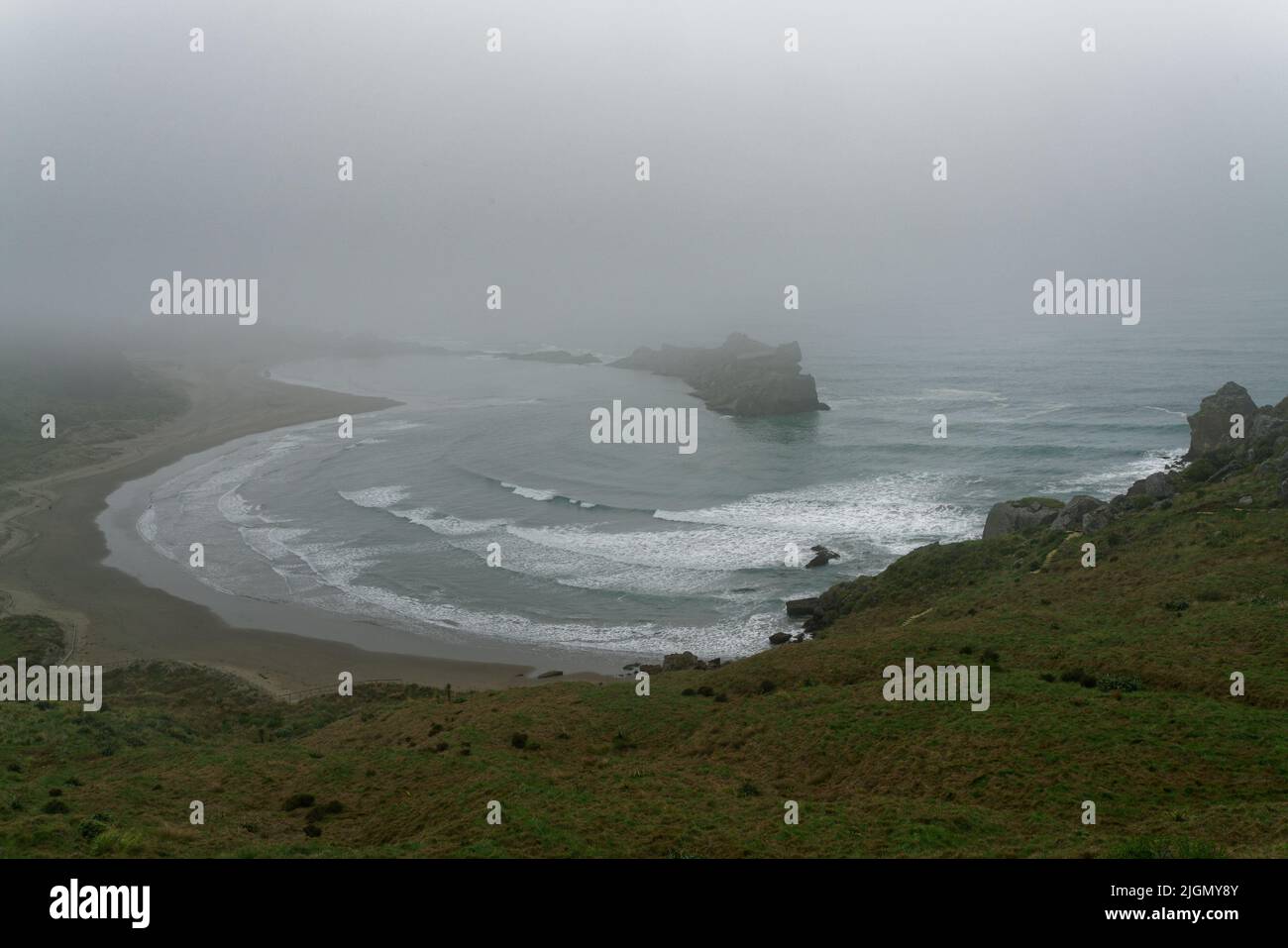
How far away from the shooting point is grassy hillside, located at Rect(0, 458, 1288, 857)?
18797 millimetres

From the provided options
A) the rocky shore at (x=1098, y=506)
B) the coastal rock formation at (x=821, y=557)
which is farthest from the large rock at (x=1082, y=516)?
the coastal rock formation at (x=821, y=557)

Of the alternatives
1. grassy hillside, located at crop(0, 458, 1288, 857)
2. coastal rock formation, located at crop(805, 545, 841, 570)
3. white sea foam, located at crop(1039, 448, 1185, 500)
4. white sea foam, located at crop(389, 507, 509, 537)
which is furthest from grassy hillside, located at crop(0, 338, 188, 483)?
white sea foam, located at crop(1039, 448, 1185, 500)

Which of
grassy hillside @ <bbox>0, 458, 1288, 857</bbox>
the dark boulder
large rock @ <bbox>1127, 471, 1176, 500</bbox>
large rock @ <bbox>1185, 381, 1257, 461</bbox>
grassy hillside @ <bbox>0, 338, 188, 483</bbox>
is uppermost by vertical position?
grassy hillside @ <bbox>0, 338, 188, 483</bbox>

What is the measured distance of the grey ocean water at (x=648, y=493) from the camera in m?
51.0

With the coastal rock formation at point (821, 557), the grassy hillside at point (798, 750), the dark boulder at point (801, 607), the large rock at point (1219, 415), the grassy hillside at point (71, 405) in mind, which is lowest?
the grassy hillside at point (798, 750)

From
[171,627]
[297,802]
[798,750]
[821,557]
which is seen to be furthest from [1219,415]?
[171,627]

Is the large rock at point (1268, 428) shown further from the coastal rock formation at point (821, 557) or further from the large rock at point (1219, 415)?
the coastal rock formation at point (821, 557)

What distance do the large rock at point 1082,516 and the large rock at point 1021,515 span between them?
970mm

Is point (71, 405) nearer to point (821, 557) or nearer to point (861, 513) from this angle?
point (861, 513)

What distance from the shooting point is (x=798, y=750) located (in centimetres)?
2516

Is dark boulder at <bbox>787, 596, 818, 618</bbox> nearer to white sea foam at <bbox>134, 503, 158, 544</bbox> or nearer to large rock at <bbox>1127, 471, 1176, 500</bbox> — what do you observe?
large rock at <bbox>1127, 471, 1176, 500</bbox>

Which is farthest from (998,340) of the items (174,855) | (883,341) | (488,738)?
(174,855)

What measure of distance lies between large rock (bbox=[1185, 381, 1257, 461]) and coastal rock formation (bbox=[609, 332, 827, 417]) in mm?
61831

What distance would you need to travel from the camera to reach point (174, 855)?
1816cm
